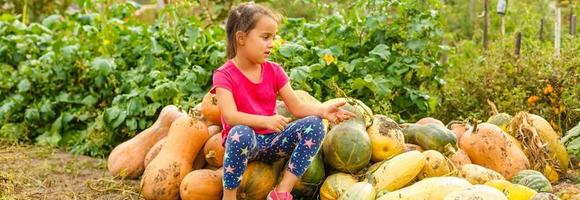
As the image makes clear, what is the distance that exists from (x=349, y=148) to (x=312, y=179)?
289 mm

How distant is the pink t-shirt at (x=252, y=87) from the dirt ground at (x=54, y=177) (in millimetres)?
1019

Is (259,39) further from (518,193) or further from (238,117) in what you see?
(518,193)

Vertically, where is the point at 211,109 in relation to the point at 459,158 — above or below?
above

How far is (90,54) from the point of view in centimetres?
662

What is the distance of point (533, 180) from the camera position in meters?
3.85

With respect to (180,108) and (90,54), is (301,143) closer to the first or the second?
(180,108)

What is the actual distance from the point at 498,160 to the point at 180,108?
2.09 meters

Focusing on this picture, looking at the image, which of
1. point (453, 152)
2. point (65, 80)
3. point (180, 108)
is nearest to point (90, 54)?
point (65, 80)

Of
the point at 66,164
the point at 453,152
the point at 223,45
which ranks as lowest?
the point at 66,164

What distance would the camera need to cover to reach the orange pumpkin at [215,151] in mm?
4289

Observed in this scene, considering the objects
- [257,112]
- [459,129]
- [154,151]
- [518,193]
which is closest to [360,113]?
[257,112]

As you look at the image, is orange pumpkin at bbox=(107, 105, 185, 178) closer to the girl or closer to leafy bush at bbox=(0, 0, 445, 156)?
leafy bush at bbox=(0, 0, 445, 156)

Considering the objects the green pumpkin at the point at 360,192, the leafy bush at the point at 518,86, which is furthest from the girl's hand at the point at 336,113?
the leafy bush at the point at 518,86

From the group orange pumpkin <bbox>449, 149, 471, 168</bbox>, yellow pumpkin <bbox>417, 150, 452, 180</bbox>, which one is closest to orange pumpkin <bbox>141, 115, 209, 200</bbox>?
yellow pumpkin <bbox>417, 150, 452, 180</bbox>
